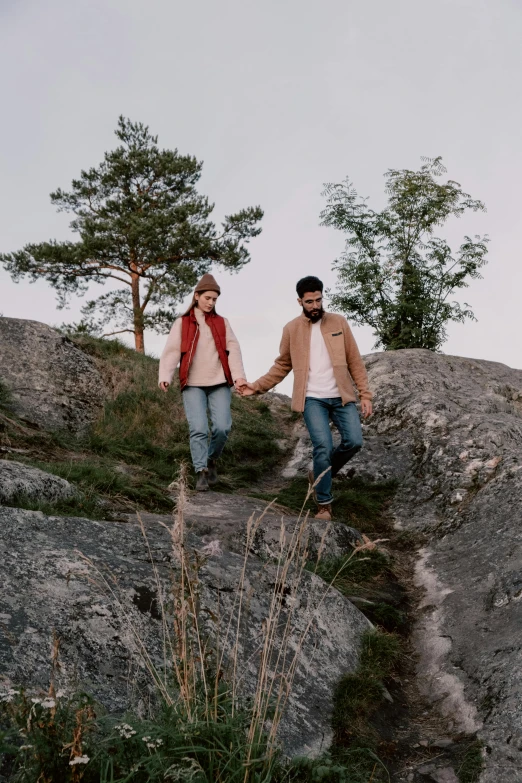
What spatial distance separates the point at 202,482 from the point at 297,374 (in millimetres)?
1614

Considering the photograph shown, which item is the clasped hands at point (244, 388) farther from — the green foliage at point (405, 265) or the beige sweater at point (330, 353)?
the green foliage at point (405, 265)

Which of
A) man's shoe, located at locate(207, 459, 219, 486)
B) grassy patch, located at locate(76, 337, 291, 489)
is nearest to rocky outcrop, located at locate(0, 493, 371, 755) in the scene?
man's shoe, located at locate(207, 459, 219, 486)

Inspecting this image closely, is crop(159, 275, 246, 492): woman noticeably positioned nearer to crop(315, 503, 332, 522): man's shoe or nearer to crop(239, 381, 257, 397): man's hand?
crop(239, 381, 257, 397): man's hand

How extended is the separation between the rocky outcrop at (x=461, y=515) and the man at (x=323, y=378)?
4.07 feet

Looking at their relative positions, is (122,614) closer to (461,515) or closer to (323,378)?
(323,378)

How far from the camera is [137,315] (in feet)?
72.1

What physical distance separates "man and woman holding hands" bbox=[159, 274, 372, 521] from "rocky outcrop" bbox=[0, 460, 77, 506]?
6.72 ft

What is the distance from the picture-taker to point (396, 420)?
9.02 m

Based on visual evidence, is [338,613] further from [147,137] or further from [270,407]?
[147,137]

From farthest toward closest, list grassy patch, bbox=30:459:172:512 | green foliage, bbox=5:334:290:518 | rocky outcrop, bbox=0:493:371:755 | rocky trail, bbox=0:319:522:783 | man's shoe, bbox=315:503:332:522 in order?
1. man's shoe, bbox=315:503:332:522
2. green foliage, bbox=5:334:290:518
3. grassy patch, bbox=30:459:172:512
4. rocky trail, bbox=0:319:522:783
5. rocky outcrop, bbox=0:493:371:755

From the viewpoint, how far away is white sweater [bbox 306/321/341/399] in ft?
21.1

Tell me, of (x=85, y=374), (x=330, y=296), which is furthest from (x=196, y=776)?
(x=330, y=296)

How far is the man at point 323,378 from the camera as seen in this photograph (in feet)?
20.9

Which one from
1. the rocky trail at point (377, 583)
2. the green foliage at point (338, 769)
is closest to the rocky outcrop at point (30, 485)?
the rocky trail at point (377, 583)
